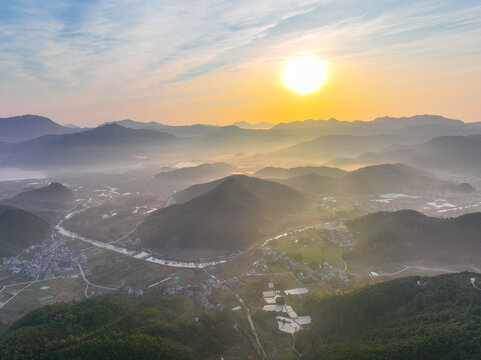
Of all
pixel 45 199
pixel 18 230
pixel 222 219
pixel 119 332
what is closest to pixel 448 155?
pixel 222 219

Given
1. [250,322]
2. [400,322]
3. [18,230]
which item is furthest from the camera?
[18,230]

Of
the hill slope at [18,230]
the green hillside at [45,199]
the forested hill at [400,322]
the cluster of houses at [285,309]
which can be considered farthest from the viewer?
the green hillside at [45,199]

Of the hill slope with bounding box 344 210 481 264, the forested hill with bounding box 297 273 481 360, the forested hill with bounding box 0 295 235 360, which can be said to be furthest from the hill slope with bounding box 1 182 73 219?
the hill slope with bounding box 344 210 481 264

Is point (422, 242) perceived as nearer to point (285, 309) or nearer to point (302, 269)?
point (302, 269)

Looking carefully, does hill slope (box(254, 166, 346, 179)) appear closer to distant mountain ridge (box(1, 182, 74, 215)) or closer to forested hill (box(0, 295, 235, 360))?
distant mountain ridge (box(1, 182, 74, 215))

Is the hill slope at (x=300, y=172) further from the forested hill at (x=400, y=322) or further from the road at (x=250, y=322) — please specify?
the forested hill at (x=400, y=322)

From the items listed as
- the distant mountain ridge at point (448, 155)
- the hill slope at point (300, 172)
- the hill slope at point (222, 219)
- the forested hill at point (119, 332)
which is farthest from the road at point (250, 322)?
the distant mountain ridge at point (448, 155)
